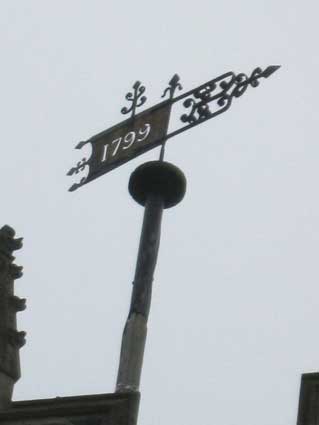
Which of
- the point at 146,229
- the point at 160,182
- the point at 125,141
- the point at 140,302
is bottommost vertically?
the point at 140,302

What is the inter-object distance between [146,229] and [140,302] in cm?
83

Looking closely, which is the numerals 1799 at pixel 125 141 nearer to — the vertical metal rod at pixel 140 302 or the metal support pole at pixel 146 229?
the metal support pole at pixel 146 229

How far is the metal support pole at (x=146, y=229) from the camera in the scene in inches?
468

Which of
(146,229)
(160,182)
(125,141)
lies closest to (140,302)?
(146,229)

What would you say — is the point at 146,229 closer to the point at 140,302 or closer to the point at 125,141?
the point at 140,302

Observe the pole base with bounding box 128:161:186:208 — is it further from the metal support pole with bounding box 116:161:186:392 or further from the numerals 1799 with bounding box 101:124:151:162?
the numerals 1799 with bounding box 101:124:151:162

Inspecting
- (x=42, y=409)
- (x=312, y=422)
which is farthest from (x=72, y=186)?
(x=312, y=422)

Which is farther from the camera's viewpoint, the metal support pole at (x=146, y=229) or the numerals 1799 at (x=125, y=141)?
the numerals 1799 at (x=125, y=141)

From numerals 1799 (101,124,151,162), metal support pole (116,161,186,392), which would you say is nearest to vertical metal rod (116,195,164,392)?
metal support pole (116,161,186,392)

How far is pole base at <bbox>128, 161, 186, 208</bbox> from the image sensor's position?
12828mm

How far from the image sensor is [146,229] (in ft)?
41.5

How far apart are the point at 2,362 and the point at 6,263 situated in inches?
49.2

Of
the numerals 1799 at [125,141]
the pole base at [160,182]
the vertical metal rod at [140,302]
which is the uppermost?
the numerals 1799 at [125,141]

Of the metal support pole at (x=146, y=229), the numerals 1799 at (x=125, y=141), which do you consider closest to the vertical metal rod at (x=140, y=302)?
the metal support pole at (x=146, y=229)
